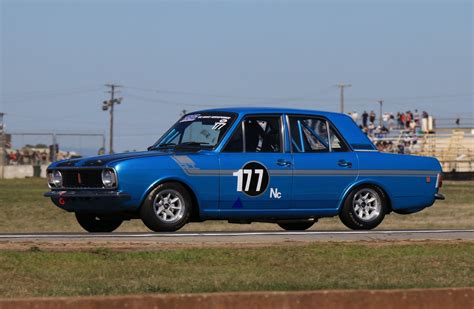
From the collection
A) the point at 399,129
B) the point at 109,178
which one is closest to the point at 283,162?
the point at 109,178

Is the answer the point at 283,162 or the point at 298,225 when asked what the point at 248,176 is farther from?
the point at 298,225

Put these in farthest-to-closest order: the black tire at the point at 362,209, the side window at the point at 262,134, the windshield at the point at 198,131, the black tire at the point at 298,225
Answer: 1. the black tire at the point at 298,225
2. the black tire at the point at 362,209
3. the side window at the point at 262,134
4. the windshield at the point at 198,131

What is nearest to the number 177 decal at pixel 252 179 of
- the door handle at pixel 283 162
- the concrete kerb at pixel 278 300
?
the door handle at pixel 283 162

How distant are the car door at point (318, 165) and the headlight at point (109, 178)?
2.35 m

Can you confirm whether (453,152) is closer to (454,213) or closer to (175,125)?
(454,213)

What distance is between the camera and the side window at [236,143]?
46.6 ft

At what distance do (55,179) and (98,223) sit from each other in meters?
0.99

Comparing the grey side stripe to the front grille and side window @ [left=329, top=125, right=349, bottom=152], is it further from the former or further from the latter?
the front grille

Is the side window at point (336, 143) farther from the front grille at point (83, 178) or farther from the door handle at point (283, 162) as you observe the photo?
the front grille at point (83, 178)

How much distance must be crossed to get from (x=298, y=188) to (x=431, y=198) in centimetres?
214

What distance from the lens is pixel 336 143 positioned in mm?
15109

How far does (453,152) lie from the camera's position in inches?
2381

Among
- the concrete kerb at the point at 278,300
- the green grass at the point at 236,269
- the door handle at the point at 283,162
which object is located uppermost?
the door handle at the point at 283,162

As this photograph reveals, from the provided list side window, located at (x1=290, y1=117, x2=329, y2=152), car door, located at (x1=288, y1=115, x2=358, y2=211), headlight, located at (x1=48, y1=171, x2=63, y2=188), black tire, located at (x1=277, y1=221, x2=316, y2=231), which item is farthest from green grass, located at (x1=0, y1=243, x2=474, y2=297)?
black tire, located at (x1=277, y1=221, x2=316, y2=231)
